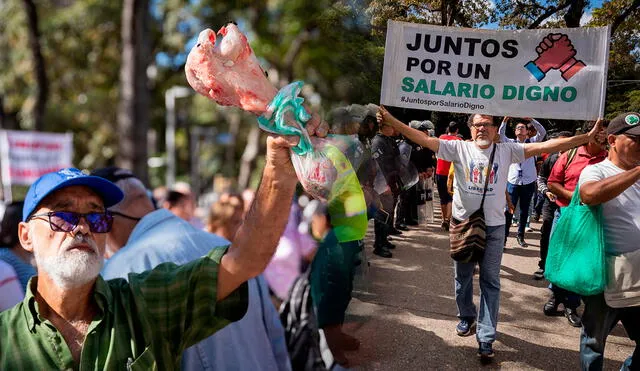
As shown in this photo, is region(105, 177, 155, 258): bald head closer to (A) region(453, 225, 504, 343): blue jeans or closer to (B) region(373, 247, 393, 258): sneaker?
(B) region(373, 247, 393, 258): sneaker

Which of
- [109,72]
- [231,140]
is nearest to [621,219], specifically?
[231,140]

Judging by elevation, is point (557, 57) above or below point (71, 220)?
above

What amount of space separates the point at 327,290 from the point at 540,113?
1.83ft

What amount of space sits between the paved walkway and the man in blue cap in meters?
0.71

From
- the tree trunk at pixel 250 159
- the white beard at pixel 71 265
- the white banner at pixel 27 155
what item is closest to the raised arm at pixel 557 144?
the white beard at pixel 71 265

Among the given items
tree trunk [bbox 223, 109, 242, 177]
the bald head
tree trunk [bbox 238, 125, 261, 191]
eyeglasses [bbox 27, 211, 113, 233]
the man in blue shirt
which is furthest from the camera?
tree trunk [bbox 223, 109, 242, 177]

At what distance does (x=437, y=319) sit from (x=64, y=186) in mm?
1746

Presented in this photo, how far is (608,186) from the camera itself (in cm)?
120

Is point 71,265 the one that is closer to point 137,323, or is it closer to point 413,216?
point 137,323

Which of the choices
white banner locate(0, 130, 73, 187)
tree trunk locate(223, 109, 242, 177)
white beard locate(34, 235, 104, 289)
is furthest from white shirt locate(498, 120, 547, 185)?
tree trunk locate(223, 109, 242, 177)

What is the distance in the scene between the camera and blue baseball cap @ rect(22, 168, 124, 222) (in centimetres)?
228

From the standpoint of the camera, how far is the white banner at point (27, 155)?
931 centimetres

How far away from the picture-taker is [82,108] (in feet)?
80.0

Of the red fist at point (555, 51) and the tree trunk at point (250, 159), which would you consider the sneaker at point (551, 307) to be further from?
the tree trunk at point (250, 159)
